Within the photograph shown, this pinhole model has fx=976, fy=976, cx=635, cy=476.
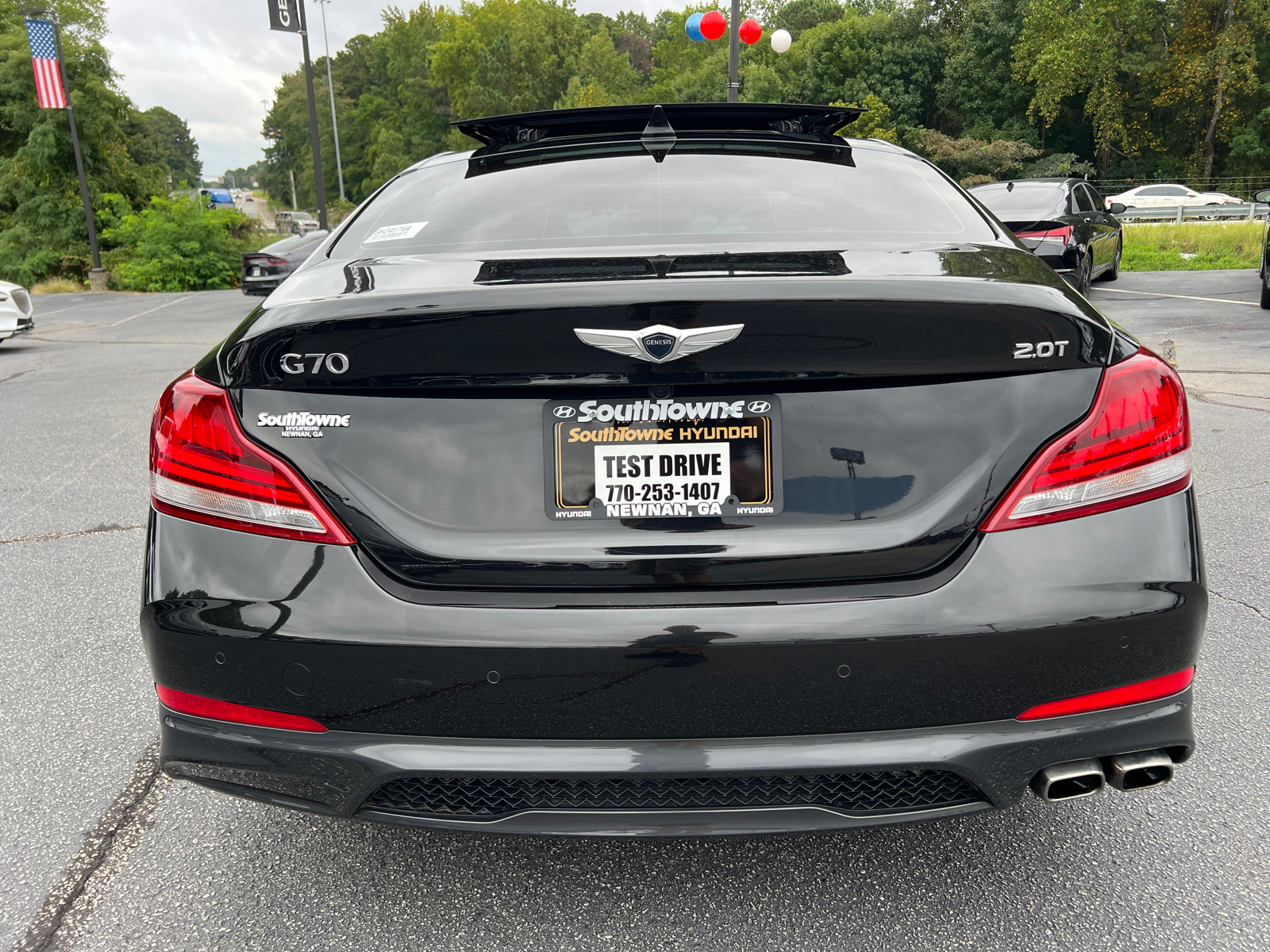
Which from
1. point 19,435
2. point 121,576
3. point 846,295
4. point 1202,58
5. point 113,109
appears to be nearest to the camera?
point 846,295

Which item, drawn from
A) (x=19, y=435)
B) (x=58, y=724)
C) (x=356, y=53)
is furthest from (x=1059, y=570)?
(x=356, y=53)

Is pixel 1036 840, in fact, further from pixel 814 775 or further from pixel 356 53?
pixel 356 53

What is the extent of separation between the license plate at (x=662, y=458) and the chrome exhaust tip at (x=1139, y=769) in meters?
0.81

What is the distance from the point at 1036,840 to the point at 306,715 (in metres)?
1.72

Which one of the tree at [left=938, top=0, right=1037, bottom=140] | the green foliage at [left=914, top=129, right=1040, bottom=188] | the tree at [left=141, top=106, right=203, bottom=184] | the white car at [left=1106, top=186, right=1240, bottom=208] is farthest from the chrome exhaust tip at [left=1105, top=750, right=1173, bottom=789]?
the tree at [left=141, top=106, right=203, bottom=184]

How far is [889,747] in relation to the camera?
1.72 metres

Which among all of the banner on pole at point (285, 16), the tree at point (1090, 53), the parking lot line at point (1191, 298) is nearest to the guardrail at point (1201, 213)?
the parking lot line at point (1191, 298)

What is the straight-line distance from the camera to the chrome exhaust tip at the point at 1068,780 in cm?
179

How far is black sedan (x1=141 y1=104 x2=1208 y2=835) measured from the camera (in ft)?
5.54

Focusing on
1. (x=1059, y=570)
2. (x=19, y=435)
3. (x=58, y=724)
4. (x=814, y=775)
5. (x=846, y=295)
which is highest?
(x=846, y=295)

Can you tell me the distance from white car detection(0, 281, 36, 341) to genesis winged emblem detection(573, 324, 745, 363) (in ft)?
43.0

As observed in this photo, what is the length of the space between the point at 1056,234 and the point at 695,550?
10310mm

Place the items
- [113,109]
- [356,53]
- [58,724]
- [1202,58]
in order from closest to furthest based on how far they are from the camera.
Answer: [58,724] < [113,109] < [1202,58] < [356,53]

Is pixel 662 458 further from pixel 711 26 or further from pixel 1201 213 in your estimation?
pixel 1201 213
